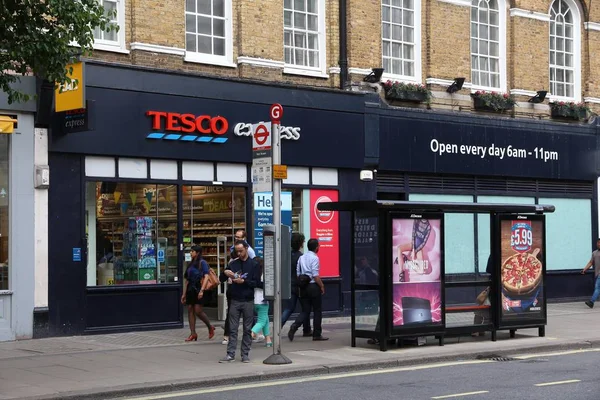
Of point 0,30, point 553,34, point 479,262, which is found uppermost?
point 553,34

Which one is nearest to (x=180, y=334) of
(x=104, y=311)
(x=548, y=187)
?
(x=104, y=311)

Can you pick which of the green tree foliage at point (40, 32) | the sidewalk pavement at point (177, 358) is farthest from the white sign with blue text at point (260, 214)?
the green tree foliage at point (40, 32)

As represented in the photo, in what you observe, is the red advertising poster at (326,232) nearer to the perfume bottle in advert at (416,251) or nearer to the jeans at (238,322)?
the perfume bottle in advert at (416,251)

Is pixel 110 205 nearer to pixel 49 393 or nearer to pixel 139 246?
pixel 139 246

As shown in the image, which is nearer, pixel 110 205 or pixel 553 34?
pixel 110 205

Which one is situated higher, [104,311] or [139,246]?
[139,246]

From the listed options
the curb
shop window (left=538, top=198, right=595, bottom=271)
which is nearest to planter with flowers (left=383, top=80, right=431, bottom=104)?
shop window (left=538, top=198, right=595, bottom=271)

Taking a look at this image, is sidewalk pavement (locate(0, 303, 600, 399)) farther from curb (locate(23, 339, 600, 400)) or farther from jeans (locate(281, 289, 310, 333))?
jeans (locate(281, 289, 310, 333))

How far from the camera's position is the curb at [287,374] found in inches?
443

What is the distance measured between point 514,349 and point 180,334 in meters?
5.94

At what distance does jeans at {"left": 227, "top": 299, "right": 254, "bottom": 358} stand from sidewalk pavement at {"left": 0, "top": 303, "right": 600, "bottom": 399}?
9.7 inches

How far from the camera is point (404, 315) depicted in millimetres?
15156

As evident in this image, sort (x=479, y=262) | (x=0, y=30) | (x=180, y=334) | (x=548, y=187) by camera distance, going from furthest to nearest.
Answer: (x=548, y=187) < (x=180, y=334) < (x=479, y=262) < (x=0, y=30)

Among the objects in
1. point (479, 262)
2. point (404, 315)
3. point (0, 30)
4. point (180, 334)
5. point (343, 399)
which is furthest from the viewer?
point (180, 334)
